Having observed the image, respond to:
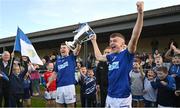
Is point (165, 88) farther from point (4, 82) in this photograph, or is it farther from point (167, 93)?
point (4, 82)

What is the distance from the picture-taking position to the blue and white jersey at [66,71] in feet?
33.3

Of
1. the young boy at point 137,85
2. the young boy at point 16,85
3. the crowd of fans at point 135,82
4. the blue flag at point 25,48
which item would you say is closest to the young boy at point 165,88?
the crowd of fans at point 135,82

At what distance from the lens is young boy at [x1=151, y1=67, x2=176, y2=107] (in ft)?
30.5

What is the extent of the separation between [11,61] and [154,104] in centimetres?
435

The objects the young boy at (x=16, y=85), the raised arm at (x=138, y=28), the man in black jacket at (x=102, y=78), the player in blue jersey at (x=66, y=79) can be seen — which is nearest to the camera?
the raised arm at (x=138, y=28)

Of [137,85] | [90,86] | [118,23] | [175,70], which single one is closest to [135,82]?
[137,85]

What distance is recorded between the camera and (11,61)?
11.6 metres

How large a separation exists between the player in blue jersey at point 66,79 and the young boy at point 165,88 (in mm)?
2196

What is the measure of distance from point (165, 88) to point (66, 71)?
2.58 m

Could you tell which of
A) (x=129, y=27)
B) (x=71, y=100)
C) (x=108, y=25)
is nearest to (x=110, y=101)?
(x=71, y=100)

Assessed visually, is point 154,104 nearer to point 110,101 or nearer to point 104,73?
point 104,73

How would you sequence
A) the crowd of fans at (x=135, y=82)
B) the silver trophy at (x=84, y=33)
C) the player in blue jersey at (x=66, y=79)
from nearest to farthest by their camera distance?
1. the silver trophy at (x=84, y=33)
2. the crowd of fans at (x=135, y=82)
3. the player in blue jersey at (x=66, y=79)

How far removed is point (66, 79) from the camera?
1015 cm

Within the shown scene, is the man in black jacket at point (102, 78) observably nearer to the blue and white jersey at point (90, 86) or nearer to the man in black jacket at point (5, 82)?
the blue and white jersey at point (90, 86)
